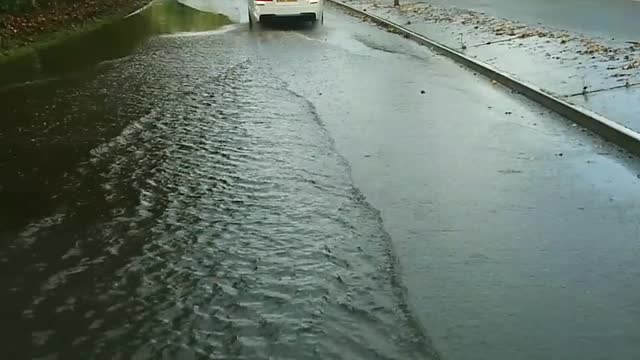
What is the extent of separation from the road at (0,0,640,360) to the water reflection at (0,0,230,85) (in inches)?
141

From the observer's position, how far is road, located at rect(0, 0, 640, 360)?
4.64 m

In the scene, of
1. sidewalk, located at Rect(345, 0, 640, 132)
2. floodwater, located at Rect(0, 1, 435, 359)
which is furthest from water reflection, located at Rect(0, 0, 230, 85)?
sidewalk, located at Rect(345, 0, 640, 132)

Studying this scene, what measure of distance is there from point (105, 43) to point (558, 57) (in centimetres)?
1132

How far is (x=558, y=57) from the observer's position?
45.0 ft

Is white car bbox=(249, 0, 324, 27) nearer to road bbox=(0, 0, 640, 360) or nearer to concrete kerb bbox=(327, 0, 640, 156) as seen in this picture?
concrete kerb bbox=(327, 0, 640, 156)

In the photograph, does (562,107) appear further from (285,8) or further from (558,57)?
(285,8)

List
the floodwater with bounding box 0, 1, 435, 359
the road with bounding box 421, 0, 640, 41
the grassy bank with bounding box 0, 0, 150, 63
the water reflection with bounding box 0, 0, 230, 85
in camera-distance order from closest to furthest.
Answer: the floodwater with bounding box 0, 1, 435, 359
the water reflection with bounding box 0, 0, 230, 85
the road with bounding box 421, 0, 640, 41
the grassy bank with bounding box 0, 0, 150, 63

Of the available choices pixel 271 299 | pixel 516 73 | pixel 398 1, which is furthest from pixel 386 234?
pixel 398 1

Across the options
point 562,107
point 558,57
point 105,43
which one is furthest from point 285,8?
→ point 562,107

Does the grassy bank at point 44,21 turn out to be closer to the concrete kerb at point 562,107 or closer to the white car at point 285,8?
the white car at point 285,8

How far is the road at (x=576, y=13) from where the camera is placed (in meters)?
16.8

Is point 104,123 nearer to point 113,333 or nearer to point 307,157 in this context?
point 307,157

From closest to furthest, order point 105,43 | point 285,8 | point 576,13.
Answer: point 105,43, point 576,13, point 285,8

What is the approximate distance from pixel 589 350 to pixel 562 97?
6.87 m
